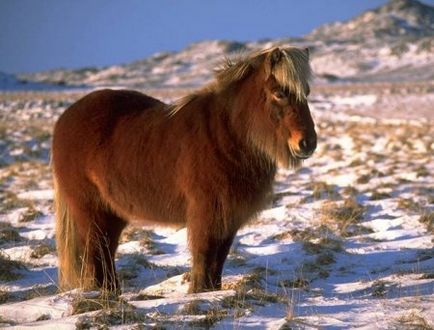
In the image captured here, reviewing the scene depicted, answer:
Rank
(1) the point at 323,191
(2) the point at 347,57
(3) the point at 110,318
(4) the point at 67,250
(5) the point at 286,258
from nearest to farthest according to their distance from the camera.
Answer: (3) the point at 110,318, (4) the point at 67,250, (5) the point at 286,258, (1) the point at 323,191, (2) the point at 347,57

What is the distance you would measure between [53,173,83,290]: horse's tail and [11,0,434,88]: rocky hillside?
144ft

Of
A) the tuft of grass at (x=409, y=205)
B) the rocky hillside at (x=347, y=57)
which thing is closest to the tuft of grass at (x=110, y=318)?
the tuft of grass at (x=409, y=205)

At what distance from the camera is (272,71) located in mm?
4453

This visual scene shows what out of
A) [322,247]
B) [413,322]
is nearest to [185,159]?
[413,322]

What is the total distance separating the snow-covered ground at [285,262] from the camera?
3.68 m

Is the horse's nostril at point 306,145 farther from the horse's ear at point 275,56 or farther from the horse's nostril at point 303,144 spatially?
the horse's ear at point 275,56

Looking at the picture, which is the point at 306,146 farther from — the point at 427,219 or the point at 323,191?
the point at 323,191

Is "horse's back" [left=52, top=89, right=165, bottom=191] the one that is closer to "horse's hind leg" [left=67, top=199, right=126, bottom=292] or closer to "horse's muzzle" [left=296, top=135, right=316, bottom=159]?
"horse's hind leg" [left=67, top=199, right=126, bottom=292]

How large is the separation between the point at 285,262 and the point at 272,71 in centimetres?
227

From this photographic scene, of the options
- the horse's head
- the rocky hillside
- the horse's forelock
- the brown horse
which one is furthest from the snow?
the rocky hillside

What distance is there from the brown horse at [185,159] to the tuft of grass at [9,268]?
571 mm

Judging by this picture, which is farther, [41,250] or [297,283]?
[41,250]

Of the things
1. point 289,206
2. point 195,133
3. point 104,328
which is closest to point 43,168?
point 289,206

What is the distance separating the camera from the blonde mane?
4.36m
